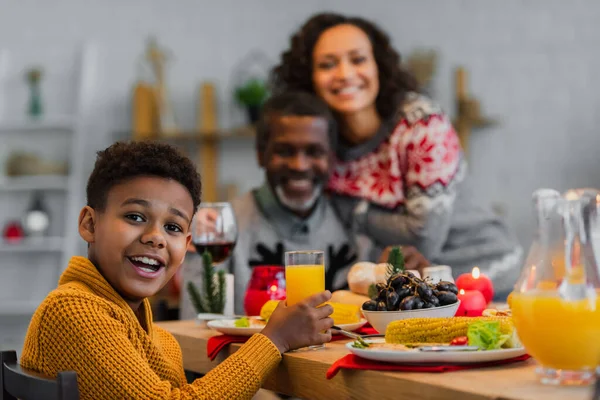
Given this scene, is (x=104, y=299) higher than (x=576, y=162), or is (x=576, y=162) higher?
(x=576, y=162)

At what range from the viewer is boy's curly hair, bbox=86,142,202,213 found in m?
1.25

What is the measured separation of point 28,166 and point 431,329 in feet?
12.7

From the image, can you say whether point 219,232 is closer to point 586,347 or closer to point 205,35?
point 586,347

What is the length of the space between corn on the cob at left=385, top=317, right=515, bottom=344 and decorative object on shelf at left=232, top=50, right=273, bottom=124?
132 inches

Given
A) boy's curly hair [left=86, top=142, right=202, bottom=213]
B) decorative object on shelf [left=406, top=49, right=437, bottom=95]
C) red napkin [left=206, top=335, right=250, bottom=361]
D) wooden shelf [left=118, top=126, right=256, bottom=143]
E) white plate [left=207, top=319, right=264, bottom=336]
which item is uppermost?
decorative object on shelf [left=406, top=49, right=437, bottom=95]

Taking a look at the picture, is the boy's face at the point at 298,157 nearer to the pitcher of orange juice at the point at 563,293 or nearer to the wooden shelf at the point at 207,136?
the pitcher of orange juice at the point at 563,293

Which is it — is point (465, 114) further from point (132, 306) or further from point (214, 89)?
point (132, 306)

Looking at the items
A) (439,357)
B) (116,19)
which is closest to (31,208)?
(116,19)

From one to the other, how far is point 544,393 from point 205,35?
4.30m

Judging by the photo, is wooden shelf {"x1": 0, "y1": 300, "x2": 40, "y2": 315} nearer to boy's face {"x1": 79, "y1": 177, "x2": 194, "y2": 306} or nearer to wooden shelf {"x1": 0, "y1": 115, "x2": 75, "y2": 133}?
wooden shelf {"x1": 0, "y1": 115, "x2": 75, "y2": 133}

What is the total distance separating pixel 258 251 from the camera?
240 centimetres

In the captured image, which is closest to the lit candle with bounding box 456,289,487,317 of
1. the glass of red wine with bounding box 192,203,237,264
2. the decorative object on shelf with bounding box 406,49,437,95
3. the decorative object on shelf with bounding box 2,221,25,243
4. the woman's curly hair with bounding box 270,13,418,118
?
the glass of red wine with bounding box 192,203,237,264

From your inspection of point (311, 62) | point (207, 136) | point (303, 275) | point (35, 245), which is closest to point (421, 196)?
point (311, 62)

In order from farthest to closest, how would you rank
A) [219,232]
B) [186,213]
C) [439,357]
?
1. [219,232]
2. [186,213]
3. [439,357]
